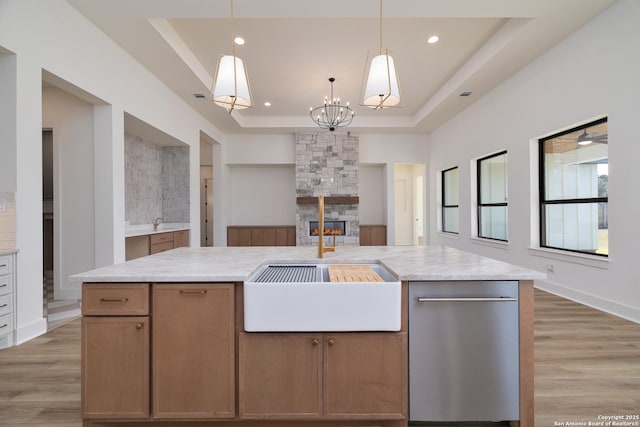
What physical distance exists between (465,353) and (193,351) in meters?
1.22

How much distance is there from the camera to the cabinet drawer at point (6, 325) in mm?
2309

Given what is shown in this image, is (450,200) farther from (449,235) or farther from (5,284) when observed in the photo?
(5,284)

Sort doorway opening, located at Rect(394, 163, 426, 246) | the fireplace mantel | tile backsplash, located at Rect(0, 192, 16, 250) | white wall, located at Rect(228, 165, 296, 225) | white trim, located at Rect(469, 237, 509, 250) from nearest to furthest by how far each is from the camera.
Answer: tile backsplash, located at Rect(0, 192, 16, 250)
white trim, located at Rect(469, 237, 509, 250)
the fireplace mantel
white wall, located at Rect(228, 165, 296, 225)
doorway opening, located at Rect(394, 163, 426, 246)

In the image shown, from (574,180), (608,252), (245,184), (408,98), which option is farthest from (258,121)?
(608,252)

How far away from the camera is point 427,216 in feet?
25.1

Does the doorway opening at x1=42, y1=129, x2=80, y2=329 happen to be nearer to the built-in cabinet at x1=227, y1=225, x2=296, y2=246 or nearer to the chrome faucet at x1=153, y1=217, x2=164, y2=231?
the chrome faucet at x1=153, y1=217, x2=164, y2=231

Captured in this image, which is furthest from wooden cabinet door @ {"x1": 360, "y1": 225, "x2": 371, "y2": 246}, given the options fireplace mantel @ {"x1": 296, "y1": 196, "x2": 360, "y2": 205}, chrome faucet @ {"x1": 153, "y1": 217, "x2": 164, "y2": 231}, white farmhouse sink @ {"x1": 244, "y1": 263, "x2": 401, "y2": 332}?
white farmhouse sink @ {"x1": 244, "y1": 263, "x2": 401, "y2": 332}

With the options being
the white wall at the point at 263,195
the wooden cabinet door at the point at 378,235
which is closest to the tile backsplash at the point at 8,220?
the white wall at the point at 263,195

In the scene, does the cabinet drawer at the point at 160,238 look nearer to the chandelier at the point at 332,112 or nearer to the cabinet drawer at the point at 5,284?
the cabinet drawer at the point at 5,284

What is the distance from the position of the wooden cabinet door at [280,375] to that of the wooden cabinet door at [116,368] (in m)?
0.44

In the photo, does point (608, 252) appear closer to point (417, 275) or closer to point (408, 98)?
point (417, 275)

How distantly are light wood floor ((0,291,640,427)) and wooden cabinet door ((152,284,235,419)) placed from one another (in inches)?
26.5

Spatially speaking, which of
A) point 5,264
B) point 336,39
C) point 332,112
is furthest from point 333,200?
point 5,264

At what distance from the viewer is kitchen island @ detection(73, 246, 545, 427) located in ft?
4.53
